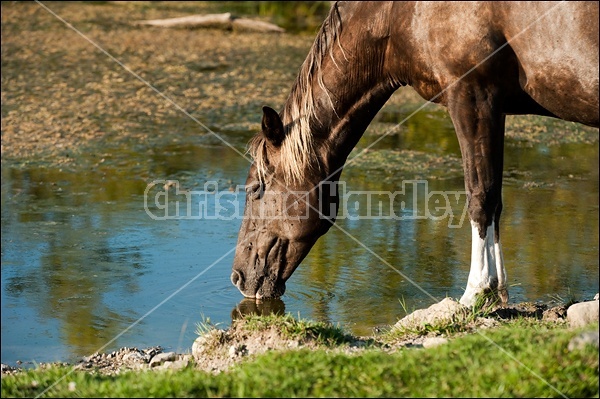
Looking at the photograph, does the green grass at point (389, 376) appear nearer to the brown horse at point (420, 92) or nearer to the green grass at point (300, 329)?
the green grass at point (300, 329)

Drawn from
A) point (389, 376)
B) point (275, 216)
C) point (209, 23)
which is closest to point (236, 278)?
point (275, 216)

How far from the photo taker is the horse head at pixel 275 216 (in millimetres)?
6195

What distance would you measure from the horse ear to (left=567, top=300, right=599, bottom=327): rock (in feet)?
7.06

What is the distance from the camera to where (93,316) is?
6211 mm

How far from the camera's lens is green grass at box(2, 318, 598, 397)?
3953mm

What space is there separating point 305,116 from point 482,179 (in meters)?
1.22

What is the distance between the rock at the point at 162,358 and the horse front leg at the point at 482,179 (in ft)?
5.92

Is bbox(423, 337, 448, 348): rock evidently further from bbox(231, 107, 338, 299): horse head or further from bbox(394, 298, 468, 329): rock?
bbox(231, 107, 338, 299): horse head

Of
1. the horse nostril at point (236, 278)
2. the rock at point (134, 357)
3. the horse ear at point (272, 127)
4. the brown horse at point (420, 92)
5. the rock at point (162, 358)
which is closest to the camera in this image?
the rock at point (162, 358)

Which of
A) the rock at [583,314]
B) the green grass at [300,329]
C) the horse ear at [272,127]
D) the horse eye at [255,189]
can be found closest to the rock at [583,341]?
the rock at [583,314]

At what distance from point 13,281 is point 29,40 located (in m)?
9.35

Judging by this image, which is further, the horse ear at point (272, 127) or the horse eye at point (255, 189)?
the horse eye at point (255, 189)

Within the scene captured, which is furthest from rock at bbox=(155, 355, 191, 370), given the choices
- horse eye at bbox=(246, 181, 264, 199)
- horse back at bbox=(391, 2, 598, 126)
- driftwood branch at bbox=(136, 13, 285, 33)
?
driftwood branch at bbox=(136, 13, 285, 33)

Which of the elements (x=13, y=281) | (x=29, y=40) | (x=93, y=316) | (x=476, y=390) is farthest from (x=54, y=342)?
(x=29, y=40)
